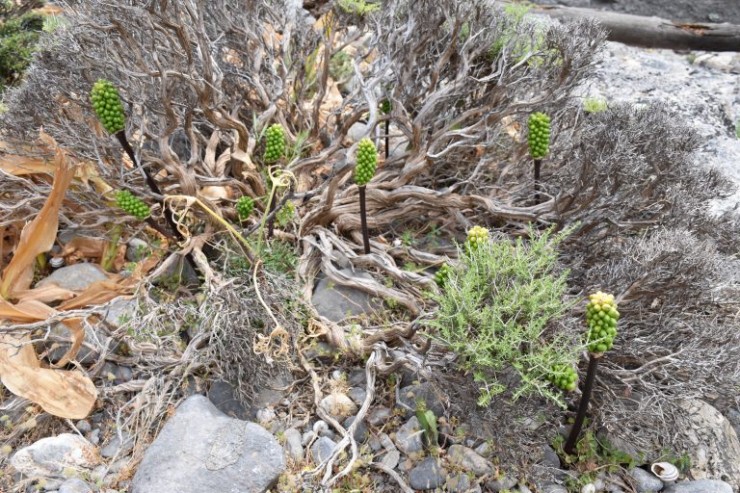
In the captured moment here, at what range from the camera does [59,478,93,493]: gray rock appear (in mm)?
2453

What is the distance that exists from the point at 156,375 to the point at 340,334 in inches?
32.4

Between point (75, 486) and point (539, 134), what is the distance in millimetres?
2509

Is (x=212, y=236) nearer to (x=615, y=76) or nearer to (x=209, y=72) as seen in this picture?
(x=209, y=72)

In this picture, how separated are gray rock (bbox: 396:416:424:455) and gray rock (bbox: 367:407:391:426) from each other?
0.09m

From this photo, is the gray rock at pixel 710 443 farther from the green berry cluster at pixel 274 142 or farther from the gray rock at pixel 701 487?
the green berry cluster at pixel 274 142

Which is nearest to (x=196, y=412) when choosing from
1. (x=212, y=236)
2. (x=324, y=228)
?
(x=212, y=236)

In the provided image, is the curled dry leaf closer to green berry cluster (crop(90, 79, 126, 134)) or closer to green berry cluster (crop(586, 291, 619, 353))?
green berry cluster (crop(90, 79, 126, 134))

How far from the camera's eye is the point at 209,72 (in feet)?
10.3

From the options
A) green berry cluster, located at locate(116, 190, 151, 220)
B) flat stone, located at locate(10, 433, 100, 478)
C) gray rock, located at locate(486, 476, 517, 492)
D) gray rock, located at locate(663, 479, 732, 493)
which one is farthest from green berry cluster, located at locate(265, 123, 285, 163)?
gray rock, located at locate(663, 479, 732, 493)

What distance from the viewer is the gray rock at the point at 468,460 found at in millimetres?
2605

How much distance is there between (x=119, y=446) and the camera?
8.66ft

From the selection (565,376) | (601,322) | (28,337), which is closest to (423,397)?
(565,376)

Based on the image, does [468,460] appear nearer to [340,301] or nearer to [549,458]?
[549,458]

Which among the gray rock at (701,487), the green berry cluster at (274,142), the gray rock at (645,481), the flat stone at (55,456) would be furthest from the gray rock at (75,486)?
the gray rock at (701,487)
